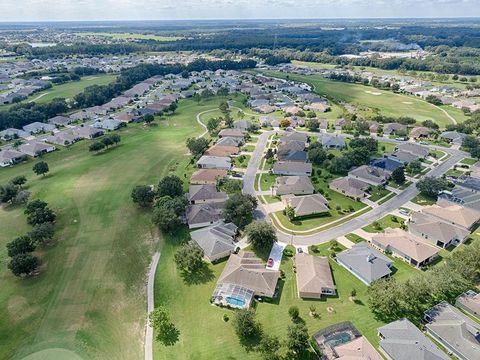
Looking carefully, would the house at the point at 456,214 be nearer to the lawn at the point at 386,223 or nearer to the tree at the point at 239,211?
the lawn at the point at 386,223

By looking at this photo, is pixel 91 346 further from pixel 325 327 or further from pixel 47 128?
pixel 47 128

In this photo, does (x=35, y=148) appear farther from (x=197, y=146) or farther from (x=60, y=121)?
(x=197, y=146)

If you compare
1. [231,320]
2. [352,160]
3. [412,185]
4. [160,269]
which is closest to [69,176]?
[160,269]

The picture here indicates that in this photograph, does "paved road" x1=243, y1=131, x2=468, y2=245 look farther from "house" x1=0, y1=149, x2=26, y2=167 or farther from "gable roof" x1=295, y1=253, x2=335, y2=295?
"house" x1=0, y1=149, x2=26, y2=167

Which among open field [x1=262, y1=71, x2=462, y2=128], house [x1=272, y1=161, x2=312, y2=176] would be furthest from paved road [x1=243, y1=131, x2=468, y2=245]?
open field [x1=262, y1=71, x2=462, y2=128]

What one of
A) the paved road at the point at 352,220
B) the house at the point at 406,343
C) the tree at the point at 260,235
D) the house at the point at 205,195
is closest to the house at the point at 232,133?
the paved road at the point at 352,220
